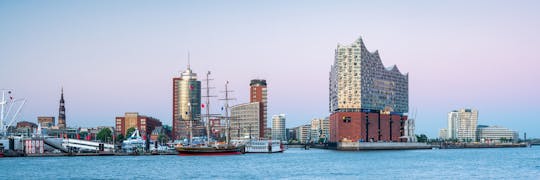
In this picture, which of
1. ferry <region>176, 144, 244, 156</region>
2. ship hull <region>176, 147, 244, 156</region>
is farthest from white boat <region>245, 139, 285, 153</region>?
ship hull <region>176, 147, 244, 156</region>

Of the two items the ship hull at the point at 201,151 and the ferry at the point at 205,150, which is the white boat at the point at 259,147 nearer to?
the ferry at the point at 205,150

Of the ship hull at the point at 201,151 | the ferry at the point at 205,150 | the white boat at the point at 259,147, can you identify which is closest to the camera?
the ship hull at the point at 201,151

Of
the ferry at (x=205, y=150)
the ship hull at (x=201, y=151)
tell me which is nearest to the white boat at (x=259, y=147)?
the ferry at (x=205, y=150)

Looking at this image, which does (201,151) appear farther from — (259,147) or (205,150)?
A: (259,147)

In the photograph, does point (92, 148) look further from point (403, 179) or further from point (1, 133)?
point (403, 179)

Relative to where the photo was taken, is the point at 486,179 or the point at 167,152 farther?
the point at 167,152

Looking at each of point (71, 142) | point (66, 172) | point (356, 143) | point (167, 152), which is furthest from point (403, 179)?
point (356, 143)

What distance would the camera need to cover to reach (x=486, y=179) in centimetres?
7550

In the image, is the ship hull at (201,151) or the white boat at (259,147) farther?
the white boat at (259,147)

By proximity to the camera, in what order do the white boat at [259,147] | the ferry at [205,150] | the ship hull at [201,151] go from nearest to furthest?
the ship hull at [201,151] → the ferry at [205,150] → the white boat at [259,147]

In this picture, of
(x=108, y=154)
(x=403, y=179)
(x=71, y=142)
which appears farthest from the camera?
(x=71, y=142)

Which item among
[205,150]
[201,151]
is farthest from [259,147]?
[201,151]

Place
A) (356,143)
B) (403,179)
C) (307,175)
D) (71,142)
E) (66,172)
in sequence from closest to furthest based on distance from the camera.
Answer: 1. (403,179)
2. (307,175)
3. (66,172)
4. (71,142)
5. (356,143)

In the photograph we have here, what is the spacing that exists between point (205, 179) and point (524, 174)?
113ft
